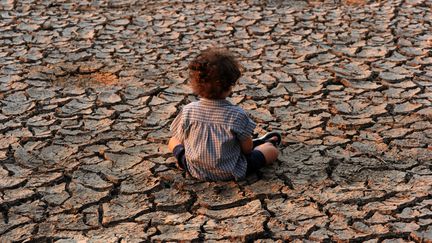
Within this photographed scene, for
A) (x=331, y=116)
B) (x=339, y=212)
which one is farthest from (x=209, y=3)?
(x=339, y=212)

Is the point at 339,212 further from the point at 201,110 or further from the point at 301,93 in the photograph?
the point at 301,93

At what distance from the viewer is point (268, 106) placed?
197 inches

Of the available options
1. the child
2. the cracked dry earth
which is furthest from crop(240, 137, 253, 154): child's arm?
the cracked dry earth

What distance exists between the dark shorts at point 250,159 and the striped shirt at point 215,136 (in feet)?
0.15

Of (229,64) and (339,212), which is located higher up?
(229,64)

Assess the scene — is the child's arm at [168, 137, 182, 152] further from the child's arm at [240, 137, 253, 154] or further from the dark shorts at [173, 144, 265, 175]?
the child's arm at [240, 137, 253, 154]

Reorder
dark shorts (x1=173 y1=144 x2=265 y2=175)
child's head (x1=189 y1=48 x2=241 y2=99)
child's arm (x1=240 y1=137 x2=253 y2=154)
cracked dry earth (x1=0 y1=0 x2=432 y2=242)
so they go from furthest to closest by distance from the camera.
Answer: dark shorts (x1=173 y1=144 x2=265 y2=175)
child's arm (x1=240 y1=137 x2=253 y2=154)
child's head (x1=189 y1=48 x2=241 y2=99)
cracked dry earth (x1=0 y1=0 x2=432 y2=242)

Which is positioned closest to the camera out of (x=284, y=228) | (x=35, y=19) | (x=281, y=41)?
(x=284, y=228)

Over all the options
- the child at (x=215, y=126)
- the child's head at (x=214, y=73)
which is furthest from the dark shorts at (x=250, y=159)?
the child's head at (x=214, y=73)

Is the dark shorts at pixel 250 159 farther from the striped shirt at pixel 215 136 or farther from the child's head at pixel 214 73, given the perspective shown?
the child's head at pixel 214 73

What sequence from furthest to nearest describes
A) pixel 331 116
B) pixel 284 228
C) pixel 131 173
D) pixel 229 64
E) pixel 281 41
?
pixel 281 41 → pixel 331 116 → pixel 131 173 → pixel 229 64 → pixel 284 228

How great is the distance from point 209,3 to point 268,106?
8.99ft

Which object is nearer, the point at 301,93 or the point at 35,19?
the point at 301,93

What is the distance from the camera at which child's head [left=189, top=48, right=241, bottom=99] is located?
12.4ft
